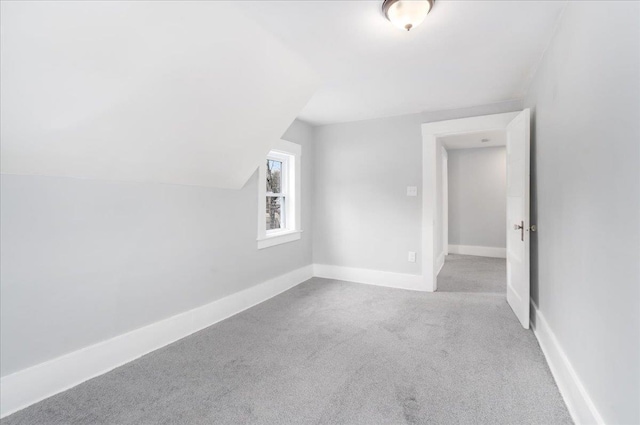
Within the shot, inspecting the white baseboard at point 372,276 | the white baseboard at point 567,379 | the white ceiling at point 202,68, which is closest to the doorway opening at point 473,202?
the white baseboard at point 372,276

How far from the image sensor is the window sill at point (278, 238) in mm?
3631

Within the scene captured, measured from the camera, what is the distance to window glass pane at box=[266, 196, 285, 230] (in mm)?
4073

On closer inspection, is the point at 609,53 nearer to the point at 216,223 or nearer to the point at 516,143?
the point at 516,143

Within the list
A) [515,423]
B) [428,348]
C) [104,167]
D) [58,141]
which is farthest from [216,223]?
[515,423]

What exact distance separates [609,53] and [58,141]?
274 centimetres

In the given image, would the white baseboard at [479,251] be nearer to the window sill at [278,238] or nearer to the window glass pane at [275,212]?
the window sill at [278,238]

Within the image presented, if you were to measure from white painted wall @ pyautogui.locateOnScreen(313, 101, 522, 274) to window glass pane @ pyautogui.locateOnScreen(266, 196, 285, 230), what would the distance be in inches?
23.5

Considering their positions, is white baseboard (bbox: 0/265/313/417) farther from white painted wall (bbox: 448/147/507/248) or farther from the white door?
white painted wall (bbox: 448/147/507/248)

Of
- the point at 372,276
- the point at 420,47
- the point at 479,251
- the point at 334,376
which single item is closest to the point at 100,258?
the point at 334,376

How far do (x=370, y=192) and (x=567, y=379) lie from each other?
113 inches

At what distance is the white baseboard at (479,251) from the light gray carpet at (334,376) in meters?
3.40

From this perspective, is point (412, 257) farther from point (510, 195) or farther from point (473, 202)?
point (473, 202)

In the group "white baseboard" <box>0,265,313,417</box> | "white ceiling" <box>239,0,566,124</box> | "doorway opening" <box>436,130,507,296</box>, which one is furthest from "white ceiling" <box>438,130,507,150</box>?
"white baseboard" <box>0,265,313,417</box>

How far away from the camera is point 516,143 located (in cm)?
300
